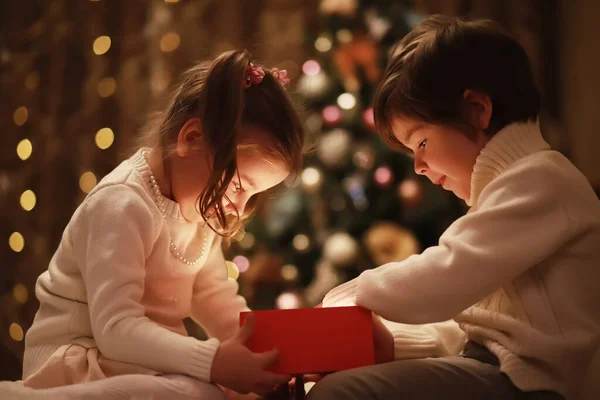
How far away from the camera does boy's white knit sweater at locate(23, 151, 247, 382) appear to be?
3.41 feet

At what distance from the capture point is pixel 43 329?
1.19m

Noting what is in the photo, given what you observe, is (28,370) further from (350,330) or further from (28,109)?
(28,109)

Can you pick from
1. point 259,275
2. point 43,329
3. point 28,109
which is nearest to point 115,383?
point 43,329

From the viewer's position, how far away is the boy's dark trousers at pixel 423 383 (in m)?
0.92

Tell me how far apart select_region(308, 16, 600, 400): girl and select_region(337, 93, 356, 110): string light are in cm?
97

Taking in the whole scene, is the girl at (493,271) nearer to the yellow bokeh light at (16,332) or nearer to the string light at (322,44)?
the string light at (322,44)

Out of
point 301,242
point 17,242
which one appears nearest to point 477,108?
point 301,242

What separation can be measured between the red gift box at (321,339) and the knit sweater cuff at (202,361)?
0.06 m

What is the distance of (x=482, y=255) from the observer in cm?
98

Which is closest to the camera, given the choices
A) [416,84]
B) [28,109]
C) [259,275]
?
[416,84]

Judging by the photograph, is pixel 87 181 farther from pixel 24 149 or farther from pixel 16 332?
pixel 16 332

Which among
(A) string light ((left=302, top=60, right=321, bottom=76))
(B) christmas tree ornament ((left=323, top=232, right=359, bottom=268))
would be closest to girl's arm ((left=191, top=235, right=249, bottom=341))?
(B) christmas tree ornament ((left=323, top=232, right=359, bottom=268))

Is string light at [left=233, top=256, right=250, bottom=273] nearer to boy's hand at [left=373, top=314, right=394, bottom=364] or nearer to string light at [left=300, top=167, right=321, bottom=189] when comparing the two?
string light at [left=300, top=167, right=321, bottom=189]

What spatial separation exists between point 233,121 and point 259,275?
3.49 ft
